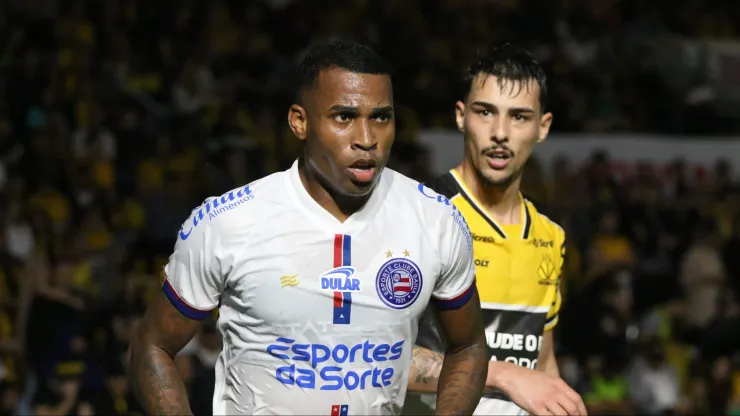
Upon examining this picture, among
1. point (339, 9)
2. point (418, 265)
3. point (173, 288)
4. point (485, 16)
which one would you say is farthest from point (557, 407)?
point (485, 16)

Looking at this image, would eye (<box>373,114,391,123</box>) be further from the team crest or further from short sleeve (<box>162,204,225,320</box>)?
short sleeve (<box>162,204,225,320</box>)

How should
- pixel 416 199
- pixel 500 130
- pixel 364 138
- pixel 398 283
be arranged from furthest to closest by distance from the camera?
pixel 500 130, pixel 416 199, pixel 398 283, pixel 364 138

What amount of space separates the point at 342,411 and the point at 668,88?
12.0m

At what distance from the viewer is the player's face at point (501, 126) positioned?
491cm

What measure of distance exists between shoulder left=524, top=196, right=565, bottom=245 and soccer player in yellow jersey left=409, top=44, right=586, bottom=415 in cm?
4

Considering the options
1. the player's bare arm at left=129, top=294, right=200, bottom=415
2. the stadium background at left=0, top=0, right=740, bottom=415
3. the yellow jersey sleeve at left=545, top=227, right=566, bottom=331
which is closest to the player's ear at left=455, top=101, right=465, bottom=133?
the yellow jersey sleeve at left=545, top=227, right=566, bottom=331

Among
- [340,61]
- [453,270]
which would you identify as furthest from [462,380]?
[340,61]

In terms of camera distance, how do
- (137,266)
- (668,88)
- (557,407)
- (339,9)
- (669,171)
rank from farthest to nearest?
(668,88) < (339,9) < (669,171) < (137,266) < (557,407)

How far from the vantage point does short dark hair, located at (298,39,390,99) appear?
3709 mm

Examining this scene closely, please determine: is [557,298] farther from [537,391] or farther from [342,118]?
[342,118]

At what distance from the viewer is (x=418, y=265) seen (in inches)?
150

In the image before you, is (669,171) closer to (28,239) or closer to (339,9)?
(339,9)

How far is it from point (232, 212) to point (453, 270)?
753 millimetres

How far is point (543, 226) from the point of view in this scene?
5230 millimetres
